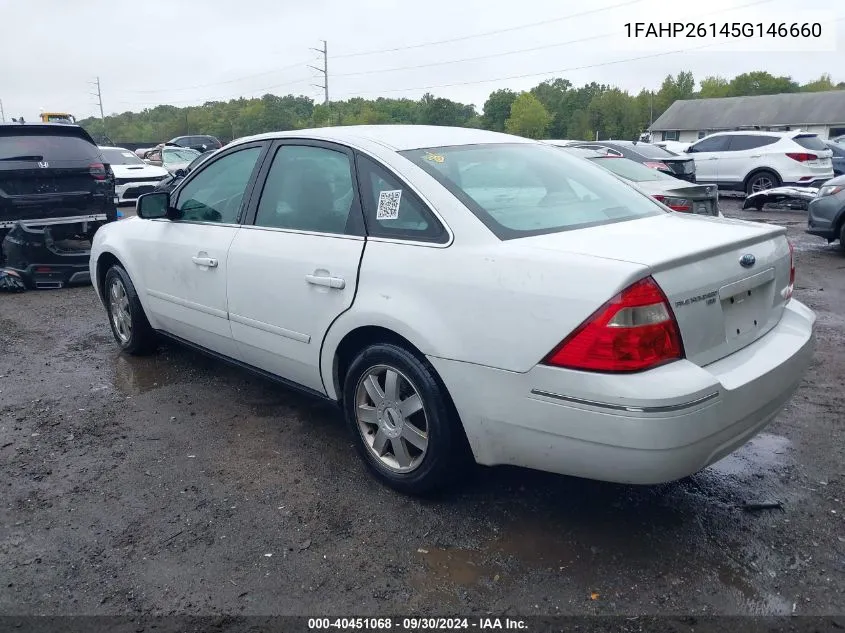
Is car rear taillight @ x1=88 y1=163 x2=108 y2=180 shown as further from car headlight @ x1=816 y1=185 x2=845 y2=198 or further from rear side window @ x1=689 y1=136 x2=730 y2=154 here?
rear side window @ x1=689 y1=136 x2=730 y2=154

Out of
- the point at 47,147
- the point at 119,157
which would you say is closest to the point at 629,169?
the point at 47,147

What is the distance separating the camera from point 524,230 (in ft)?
9.86

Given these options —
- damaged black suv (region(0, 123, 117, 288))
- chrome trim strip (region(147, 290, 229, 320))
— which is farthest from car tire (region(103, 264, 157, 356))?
damaged black suv (region(0, 123, 117, 288))

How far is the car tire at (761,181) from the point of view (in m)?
16.4

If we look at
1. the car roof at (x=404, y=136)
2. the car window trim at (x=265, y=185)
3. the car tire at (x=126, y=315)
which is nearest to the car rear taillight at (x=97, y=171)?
the car tire at (x=126, y=315)

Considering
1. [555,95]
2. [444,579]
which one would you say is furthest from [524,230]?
[555,95]

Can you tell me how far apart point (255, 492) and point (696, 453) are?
2.00m

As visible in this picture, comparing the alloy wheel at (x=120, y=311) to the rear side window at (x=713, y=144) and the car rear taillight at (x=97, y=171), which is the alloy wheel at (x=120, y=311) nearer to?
the car rear taillight at (x=97, y=171)

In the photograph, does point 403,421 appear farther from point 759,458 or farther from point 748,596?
point 759,458

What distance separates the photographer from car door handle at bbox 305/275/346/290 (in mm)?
3340

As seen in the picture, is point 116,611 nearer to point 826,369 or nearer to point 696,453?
point 696,453

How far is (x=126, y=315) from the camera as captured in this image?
5.43m

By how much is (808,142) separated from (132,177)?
611 inches

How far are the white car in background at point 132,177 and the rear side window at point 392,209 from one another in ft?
47.3
